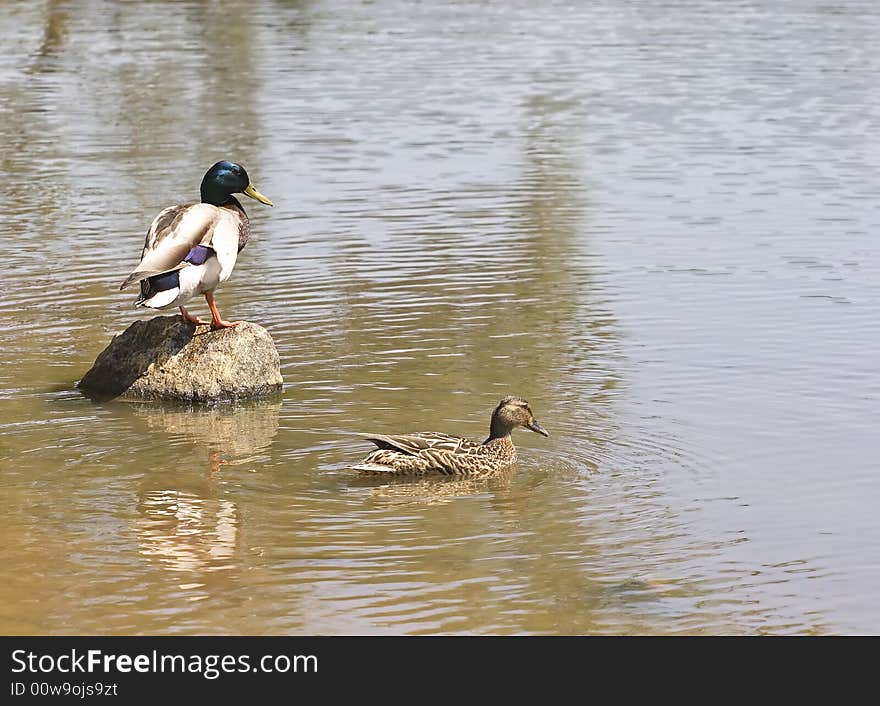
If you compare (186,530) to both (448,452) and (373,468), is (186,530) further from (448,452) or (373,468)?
(448,452)

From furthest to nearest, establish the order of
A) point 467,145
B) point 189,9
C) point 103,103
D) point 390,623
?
point 189,9
point 103,103
point 467,145
point 390,623

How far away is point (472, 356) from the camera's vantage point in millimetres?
12320

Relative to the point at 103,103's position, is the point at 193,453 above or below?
above

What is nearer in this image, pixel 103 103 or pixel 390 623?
pixel 390 623

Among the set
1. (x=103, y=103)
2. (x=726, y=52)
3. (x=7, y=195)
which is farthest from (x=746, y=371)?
(x=726, y=52)

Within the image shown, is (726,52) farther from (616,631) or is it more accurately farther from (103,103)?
(616,631)

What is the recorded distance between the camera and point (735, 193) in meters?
18.7

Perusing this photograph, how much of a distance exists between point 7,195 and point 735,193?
8.42 metres

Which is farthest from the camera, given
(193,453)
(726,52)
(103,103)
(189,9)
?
(189,9)

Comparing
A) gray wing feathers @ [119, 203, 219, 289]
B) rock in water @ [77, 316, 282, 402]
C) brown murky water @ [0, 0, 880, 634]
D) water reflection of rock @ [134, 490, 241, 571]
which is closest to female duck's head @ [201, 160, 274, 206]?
gray wing feathers @ [119, 203, 219, 289]

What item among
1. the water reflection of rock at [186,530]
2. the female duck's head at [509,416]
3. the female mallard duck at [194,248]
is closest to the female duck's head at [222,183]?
the female mallard duck at [194,248]

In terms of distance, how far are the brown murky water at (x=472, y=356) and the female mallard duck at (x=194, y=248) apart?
83cm

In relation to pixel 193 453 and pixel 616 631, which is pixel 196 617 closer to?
pixel 616 631
